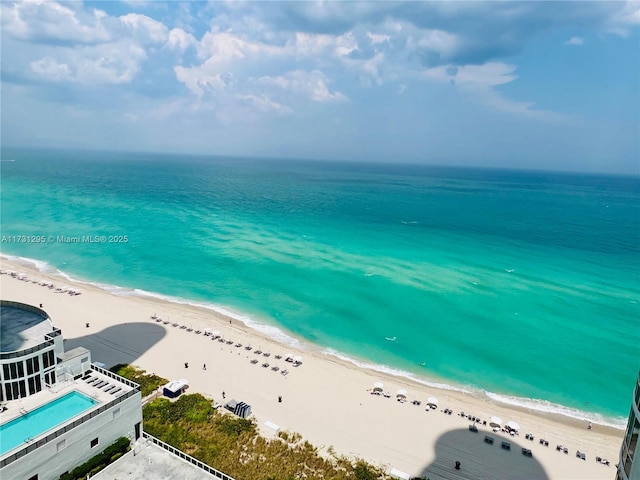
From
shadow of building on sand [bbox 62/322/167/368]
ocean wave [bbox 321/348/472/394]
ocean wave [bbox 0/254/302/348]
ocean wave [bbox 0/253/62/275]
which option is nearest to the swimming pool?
shadow of building on sand [bbox 62/322/167/368]

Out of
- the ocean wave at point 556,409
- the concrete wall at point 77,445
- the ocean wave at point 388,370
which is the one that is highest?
the concrete wall at point 77,445

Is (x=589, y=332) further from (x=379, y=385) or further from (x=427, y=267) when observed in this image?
(x=379, y=385)

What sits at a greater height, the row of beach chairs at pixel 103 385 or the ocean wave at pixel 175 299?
the row of beach chairs at pixel 103 385

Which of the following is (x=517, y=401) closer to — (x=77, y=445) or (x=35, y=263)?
(x=77, y=445)

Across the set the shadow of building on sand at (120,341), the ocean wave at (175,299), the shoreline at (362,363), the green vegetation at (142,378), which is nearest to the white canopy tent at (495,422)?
the shoreline at (362,363)

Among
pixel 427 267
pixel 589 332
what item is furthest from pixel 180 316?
pixel 589 332

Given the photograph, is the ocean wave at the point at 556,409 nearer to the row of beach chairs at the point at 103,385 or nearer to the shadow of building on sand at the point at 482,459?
the shadow of building on sand at the point at 482,459

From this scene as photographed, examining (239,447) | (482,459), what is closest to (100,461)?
(239,447)
